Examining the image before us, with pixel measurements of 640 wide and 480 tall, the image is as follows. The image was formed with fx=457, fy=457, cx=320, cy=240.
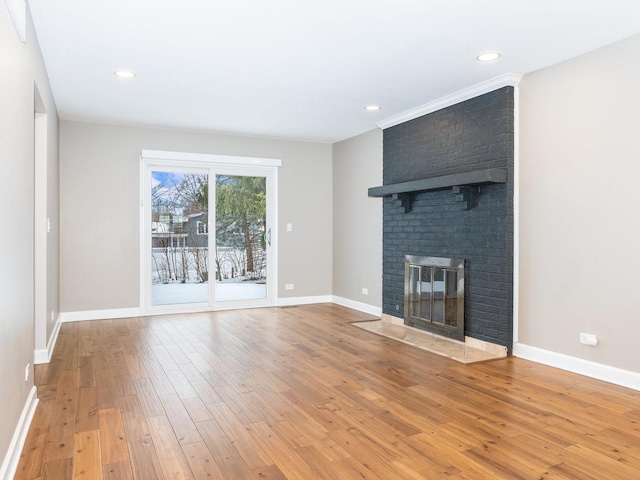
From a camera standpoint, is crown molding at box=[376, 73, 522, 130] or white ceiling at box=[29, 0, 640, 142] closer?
white ceiling at box=[29, 0, 640, 142]

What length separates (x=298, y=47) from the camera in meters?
3.40

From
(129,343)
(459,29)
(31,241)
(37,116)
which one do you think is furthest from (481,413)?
(37,116)

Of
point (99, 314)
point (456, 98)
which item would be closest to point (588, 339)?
point (456, 98)

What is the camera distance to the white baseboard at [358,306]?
19.8ft

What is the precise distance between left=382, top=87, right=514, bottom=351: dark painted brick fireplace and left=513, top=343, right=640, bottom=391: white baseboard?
158 mm

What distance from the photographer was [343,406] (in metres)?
2.89

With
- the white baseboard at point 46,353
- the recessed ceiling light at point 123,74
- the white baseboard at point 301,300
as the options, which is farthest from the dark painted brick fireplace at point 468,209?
the white baseboard at point 46,353

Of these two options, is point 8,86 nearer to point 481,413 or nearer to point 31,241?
point 31,241

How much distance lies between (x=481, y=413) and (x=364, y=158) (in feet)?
13.5

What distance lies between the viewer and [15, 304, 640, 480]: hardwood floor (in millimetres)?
2152

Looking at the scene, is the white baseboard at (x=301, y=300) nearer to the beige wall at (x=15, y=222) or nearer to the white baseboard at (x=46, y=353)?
the white baseboard at (x=46, y=353)

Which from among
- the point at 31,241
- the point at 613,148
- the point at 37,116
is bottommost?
the point at 31,241

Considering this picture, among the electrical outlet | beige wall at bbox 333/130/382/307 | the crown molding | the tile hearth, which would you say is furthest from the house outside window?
the electrical outlet

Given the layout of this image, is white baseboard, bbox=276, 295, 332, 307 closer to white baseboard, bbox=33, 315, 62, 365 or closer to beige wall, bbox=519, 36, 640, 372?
white baseboard, bbox=33, 315, 62, 365
